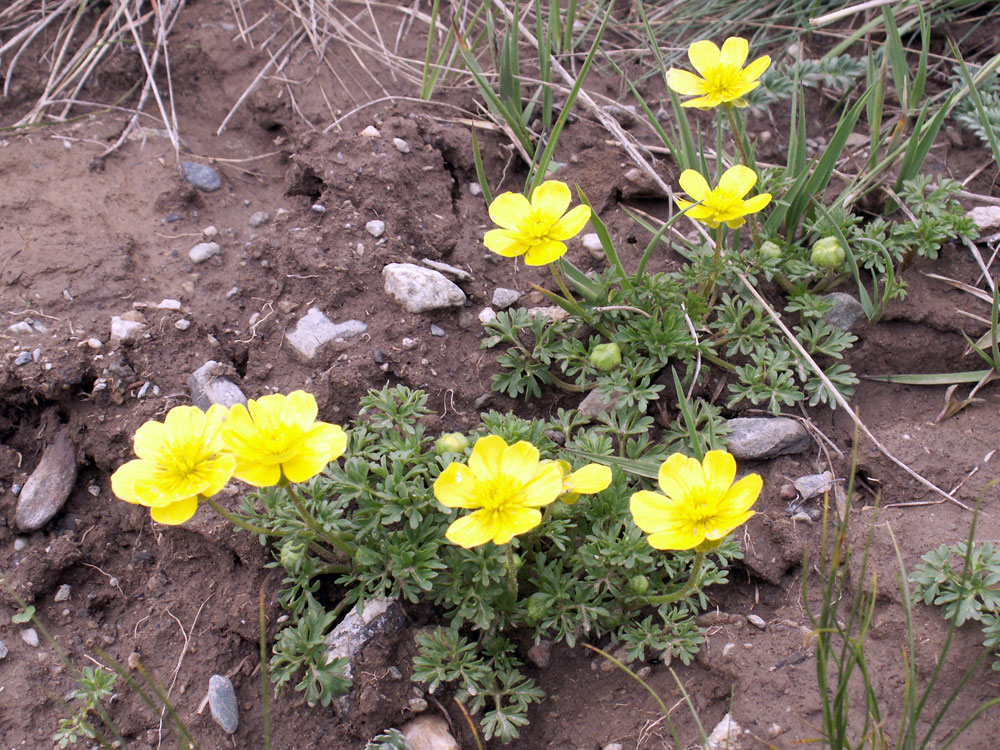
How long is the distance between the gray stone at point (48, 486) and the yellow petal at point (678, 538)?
201cm

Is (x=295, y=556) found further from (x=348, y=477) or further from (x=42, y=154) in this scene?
(x=42, y=154)

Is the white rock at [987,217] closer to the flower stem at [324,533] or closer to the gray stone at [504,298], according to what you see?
the gray stone at [504,298]

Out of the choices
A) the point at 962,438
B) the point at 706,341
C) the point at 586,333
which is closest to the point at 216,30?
the point at 586,333

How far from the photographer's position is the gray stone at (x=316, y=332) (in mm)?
3037

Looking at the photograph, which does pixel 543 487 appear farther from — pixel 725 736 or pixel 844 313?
pixel 844 313

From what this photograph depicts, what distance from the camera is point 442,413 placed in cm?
296

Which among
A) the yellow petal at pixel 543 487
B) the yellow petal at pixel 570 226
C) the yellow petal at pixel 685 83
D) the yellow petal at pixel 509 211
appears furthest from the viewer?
the yellow petal at pixel 685 83

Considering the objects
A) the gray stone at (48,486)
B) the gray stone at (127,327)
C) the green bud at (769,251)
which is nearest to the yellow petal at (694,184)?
the green bud at (769,251)

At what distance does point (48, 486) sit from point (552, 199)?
6.48 ft

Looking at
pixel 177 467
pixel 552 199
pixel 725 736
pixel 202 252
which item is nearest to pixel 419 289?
pixel 552 199

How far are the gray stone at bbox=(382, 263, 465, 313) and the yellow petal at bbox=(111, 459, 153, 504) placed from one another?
49.2 inches

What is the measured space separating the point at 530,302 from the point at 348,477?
1.16m

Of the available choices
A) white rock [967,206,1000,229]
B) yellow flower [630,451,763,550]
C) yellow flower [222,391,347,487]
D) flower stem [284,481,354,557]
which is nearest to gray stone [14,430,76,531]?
flower stem [284,481,354,557]

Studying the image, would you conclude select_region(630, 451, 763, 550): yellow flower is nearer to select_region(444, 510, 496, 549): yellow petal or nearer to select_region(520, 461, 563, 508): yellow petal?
select_region(520, 461, 563, 508): yellow petal
